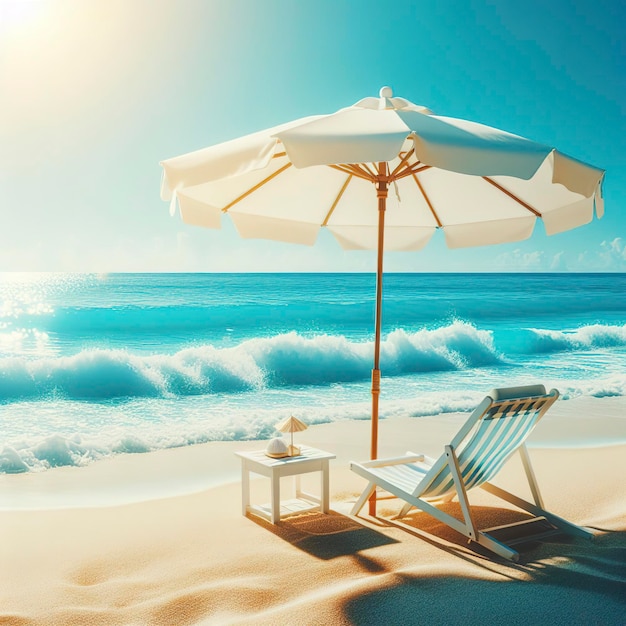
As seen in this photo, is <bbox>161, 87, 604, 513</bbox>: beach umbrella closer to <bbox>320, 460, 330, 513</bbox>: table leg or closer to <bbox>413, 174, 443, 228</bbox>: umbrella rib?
<bbox>413, 174, 443, 228</bbox>: umbrella rib

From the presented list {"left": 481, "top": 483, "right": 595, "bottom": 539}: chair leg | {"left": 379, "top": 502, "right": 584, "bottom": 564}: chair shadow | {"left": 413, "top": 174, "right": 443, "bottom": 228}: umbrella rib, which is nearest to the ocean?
{"left": 413, "top": 174, "right": 443, "bottom": 228}: umbrella rib

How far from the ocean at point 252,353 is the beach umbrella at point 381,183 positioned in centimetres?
343

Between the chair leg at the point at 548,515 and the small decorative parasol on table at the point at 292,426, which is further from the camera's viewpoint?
the small decorative parasol on table at the point at 292,426

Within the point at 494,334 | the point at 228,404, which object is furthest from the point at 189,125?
the point at 494,334

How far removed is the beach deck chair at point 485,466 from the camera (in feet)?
11.8

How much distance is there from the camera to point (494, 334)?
2520 cm

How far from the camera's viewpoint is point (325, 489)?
Result: 444 centimetres

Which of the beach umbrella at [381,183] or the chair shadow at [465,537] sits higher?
the beach umbrella at [381,183]

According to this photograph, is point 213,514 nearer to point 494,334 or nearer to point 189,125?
point 189,125

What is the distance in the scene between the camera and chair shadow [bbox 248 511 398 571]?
12.1 feet

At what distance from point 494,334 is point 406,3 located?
1453 cm

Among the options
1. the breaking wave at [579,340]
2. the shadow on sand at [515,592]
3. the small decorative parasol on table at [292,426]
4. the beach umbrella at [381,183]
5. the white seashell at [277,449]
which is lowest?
the shadow on sand at [515,592]

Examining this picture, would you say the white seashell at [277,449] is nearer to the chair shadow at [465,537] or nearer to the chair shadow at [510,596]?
the chair shadow at [465,537]

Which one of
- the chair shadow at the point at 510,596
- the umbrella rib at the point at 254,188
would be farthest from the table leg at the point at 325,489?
the umbrella rib at the point at 254,188
